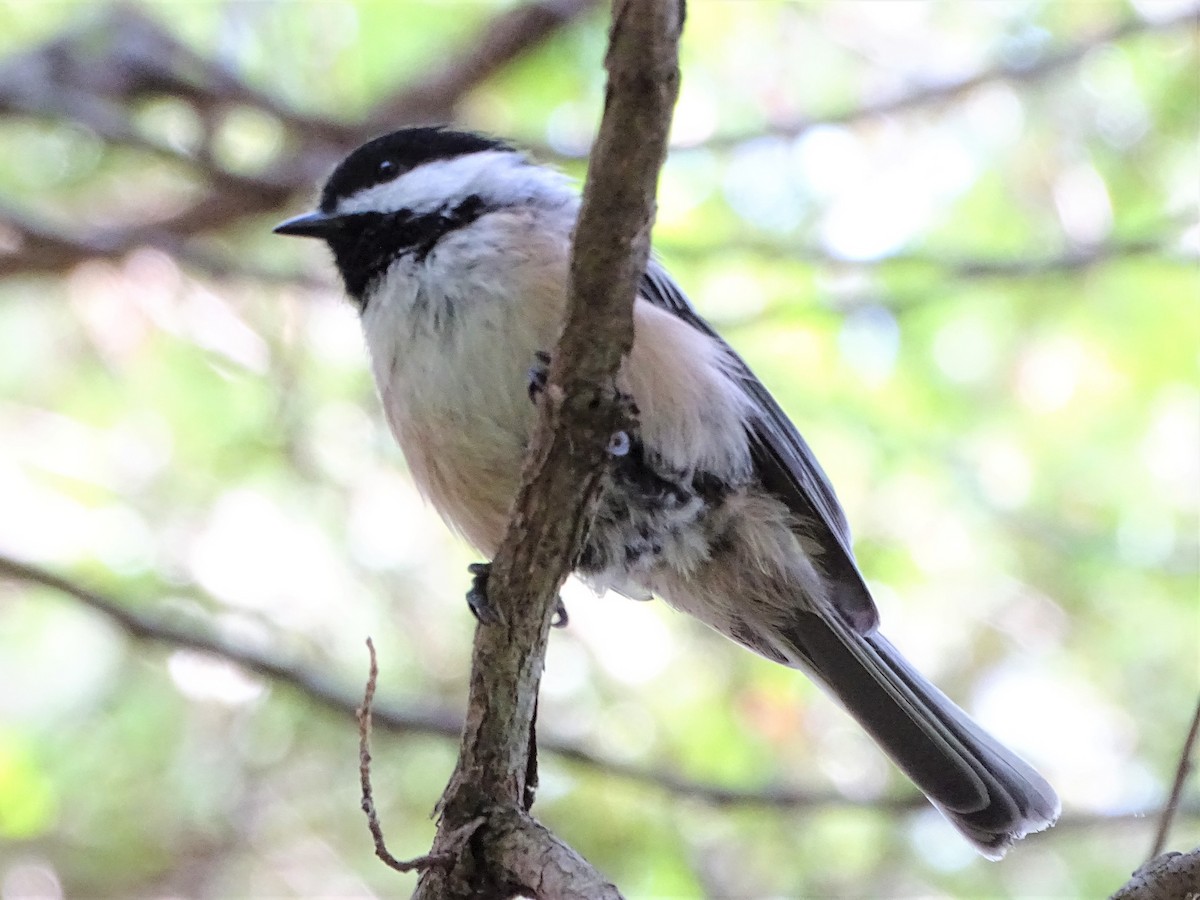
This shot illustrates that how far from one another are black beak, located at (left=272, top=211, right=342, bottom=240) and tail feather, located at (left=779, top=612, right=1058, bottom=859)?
1250mm

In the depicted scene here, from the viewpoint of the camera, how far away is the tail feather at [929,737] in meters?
2.53

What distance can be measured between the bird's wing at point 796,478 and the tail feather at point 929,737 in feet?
0.22

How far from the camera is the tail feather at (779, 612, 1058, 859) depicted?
2529 mm

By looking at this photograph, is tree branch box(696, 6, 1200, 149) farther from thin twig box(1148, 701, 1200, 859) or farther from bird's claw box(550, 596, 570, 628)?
thin twig box(1148, 701, 1200, 859)

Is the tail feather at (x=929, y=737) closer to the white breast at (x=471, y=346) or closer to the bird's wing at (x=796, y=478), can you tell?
the bird's wing at (x=796, y=478)

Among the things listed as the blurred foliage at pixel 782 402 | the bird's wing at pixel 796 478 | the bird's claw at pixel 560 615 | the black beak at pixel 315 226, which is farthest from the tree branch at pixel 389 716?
the black beak at pixel 315 226

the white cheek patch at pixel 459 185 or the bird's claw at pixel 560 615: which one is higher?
the white cheek patch at pixel 459 185

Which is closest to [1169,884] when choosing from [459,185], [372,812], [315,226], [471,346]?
[372,812]

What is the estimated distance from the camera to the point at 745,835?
421cm

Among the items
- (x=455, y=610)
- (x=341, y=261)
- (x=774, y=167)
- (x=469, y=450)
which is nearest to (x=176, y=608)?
(x=455, y=610)

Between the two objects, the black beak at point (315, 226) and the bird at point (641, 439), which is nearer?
the bird at point (641, 439)

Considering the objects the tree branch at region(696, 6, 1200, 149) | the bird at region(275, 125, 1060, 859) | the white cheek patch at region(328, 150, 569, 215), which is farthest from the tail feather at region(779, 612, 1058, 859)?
the tree branch at region(696, 6, 1200, 149)

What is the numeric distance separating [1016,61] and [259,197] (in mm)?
2690

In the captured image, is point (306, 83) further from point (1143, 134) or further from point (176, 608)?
point (1143, 134)
